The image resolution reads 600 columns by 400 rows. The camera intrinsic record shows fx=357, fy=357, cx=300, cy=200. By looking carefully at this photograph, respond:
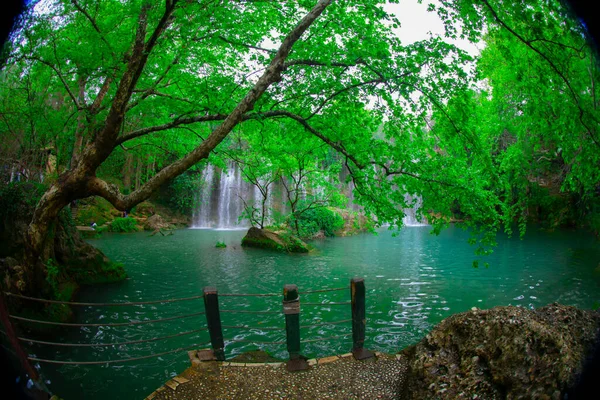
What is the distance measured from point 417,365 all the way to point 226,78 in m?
8.01

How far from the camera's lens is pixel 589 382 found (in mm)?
Answer: 2203

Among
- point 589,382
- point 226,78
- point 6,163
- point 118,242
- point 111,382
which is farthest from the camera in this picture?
point 118,242

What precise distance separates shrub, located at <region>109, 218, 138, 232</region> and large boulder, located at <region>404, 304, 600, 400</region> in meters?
23.1

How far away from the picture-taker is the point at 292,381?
4758 millimetres

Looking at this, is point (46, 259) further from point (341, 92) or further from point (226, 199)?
point (226, 199)

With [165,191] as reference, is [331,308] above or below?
below

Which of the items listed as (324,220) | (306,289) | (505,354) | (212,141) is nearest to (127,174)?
(324,220)

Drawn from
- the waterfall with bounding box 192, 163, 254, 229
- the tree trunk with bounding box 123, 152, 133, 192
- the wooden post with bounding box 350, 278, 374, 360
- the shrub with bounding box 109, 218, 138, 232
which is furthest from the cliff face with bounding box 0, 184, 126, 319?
the waterfall with bounding box 192, 163, 254, 229

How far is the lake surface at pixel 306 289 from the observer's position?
675 centimetres

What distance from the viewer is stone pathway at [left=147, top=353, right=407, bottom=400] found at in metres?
4.46

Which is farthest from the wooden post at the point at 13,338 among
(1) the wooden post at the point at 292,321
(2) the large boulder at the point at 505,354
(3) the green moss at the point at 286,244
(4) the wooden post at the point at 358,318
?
(3) the green moss at the point at 286,244

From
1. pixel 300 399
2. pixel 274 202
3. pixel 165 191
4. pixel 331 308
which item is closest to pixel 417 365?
pixel 300 399

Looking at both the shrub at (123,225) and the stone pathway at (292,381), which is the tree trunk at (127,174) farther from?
the stone pathway at (292,381)

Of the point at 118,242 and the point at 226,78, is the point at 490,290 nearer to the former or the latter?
the point at 226,78
